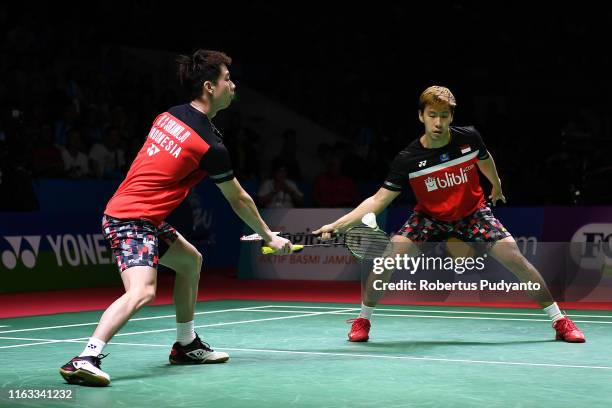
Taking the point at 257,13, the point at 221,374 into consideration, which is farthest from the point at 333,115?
the point at 221,374

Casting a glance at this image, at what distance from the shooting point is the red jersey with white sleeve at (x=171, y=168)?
5.65 meters

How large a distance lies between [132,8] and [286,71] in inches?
140

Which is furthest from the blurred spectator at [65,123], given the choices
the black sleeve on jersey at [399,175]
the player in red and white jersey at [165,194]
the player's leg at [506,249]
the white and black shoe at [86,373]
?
the white and black shoe at [86,373]

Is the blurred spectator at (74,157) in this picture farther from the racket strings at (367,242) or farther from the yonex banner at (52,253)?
the racket strings at (367,242)

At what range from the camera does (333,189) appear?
1567 cm

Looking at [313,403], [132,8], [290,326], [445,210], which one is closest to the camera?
[313,403]

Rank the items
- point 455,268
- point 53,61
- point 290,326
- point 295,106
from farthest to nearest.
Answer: point 295,106 < point 53,61 < point 455,268 < point 290,326

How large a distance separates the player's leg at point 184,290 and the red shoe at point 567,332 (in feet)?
8.42

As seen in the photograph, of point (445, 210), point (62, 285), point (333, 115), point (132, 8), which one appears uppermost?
point (132, 8)

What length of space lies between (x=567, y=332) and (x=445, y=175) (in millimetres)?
1428

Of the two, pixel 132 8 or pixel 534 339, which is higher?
pixel 132 8

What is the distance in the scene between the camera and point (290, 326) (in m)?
8.70

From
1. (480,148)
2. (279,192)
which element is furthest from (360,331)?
(279,192)

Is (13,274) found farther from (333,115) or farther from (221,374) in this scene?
(333,115)
